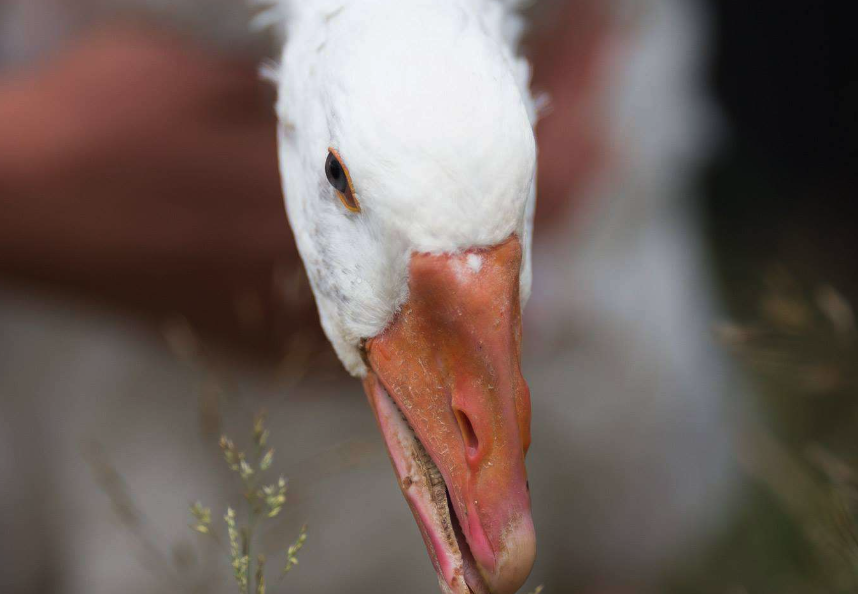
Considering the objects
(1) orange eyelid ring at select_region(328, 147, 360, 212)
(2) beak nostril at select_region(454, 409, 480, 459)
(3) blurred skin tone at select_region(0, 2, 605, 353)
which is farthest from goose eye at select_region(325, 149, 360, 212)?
(3) blurred skin tone at select_region(0, 2, 605, 353)

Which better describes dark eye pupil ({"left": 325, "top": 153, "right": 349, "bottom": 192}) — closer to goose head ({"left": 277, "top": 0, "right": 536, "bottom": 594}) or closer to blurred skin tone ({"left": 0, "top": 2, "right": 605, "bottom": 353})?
goose head ({"left": 277, "top": 0, "right": 536, "bottom": 594})

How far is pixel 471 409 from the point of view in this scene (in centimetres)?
90

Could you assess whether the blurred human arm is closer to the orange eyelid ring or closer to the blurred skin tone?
the blurred skin tone

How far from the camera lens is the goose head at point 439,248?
0.84 meters

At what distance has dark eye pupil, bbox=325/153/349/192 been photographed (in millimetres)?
934

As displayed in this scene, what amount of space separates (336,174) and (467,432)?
0.33 metres

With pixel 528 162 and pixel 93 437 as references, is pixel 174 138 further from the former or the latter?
pixel 528 162

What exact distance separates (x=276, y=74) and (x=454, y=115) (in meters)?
0.48

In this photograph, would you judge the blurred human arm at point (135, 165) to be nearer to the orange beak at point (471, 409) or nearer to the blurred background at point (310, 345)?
the blurred background at point (310, 345)

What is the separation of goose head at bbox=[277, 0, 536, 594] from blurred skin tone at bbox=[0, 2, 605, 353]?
2.05 feet

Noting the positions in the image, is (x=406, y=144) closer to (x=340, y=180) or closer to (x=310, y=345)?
(x=340, y=180)

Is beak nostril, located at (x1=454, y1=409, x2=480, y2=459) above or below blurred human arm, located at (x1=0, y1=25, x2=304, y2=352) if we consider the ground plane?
below

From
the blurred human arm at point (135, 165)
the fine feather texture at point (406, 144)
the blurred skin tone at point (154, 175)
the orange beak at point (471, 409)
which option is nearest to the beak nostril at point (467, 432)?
the orange beak at point (471, 409)

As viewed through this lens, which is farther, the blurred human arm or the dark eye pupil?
the blurred human arm
